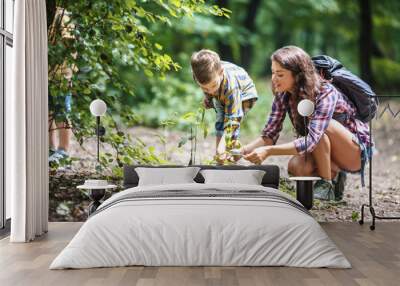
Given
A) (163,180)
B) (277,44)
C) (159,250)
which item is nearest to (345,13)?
(277,44)

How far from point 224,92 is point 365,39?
187 centimetres

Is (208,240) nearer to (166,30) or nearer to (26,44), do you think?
(26,44)

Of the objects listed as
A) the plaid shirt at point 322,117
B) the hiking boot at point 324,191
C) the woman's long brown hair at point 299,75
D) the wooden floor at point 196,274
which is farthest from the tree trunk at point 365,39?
the wooden floor at point 196,274

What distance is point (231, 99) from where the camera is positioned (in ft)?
22.5

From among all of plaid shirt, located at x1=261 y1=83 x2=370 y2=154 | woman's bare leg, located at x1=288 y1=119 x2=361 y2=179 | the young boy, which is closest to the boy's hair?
the young boy

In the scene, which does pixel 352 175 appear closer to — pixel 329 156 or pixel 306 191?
pixel 329 156

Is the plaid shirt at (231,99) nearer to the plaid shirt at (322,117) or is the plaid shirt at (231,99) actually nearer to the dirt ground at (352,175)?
the dirt ground at (352,175)

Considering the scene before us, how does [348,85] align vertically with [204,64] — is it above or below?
below

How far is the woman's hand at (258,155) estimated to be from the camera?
22.5 feet

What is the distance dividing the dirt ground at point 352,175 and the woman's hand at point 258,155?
6cm

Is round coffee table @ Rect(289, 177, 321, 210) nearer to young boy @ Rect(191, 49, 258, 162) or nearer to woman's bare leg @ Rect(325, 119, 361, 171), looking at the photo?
woman's bare leg @ Rect(325, 119, 361, 171)

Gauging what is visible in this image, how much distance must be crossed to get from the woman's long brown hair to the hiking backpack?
11 cm

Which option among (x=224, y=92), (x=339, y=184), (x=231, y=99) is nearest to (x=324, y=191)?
(x=339, y=184)

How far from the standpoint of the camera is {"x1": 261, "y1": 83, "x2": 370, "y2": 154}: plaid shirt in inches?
268
